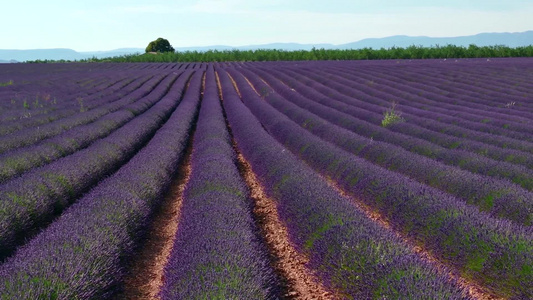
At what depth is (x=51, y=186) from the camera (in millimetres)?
5715

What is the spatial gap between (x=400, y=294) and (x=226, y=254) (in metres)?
1.37

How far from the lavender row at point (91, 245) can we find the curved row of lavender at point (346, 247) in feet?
5.84

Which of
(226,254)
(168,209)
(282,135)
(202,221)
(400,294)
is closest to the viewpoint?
(400,294)

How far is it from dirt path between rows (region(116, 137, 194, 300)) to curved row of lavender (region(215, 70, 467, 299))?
1.43 metres

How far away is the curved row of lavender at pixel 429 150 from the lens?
6.66 m

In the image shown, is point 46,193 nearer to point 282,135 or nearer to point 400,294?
point 400,294

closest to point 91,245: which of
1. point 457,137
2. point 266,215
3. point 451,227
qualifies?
point 266,215

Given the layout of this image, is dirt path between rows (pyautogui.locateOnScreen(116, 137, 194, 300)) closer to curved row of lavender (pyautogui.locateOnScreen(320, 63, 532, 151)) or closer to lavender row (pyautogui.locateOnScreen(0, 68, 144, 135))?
lavender row (pyautogui.locateOnScreen(0, 68, 144, 135))

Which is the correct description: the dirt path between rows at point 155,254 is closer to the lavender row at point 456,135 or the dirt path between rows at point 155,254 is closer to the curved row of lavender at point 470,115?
the lavender row at point 456,135

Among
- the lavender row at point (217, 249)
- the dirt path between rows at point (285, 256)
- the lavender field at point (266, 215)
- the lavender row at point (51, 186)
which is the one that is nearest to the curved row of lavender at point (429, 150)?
the lavender field at point (266, 215)

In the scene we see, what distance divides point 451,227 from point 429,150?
13.5 ft

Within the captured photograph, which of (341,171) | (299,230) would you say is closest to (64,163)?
(299,230)

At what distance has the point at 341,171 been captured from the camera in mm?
7488

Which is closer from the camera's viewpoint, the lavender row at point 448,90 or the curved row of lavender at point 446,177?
the curved row of lavender at point 446,177
